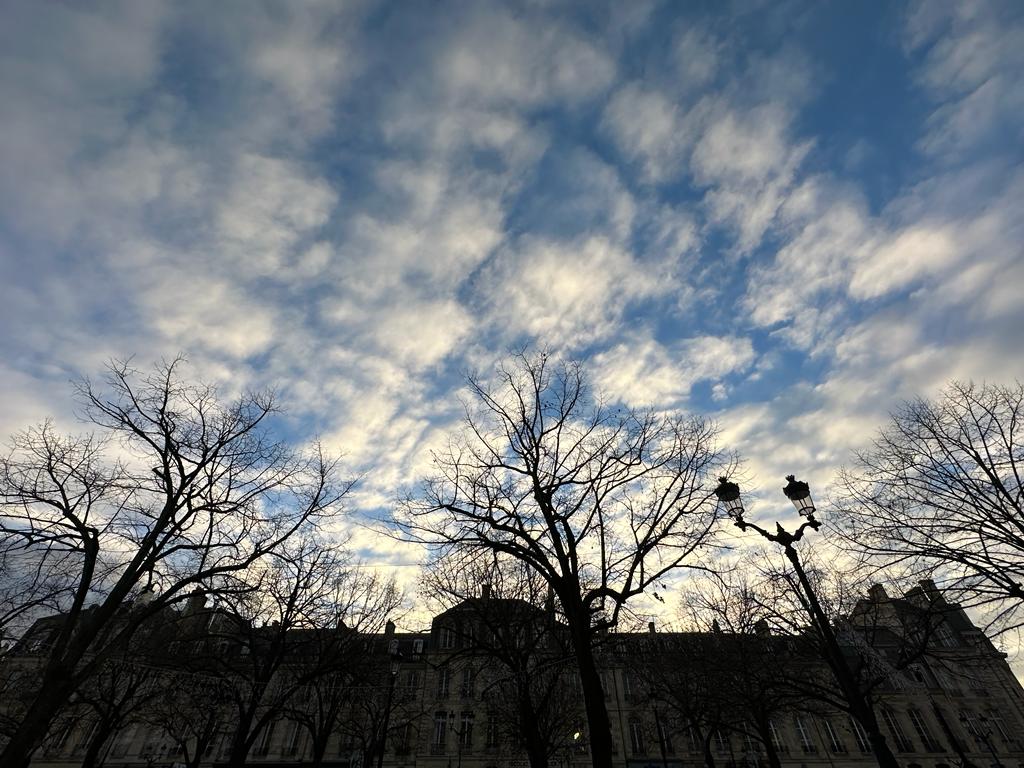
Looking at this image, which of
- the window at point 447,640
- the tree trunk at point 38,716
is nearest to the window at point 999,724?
the window at point 447,640

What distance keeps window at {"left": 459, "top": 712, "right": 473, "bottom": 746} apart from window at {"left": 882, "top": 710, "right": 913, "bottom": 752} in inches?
→ 1376

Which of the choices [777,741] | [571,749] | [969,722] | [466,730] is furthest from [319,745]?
[969,722]

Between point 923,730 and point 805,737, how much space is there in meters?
10.9

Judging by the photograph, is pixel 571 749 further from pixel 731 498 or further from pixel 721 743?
pixel 731 498

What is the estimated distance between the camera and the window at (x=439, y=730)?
38281mm

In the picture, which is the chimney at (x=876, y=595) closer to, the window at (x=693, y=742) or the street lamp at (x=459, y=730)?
the window at (x=693, y=742)

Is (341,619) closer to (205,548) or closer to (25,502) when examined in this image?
(205,548)

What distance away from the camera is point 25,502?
12867 mm

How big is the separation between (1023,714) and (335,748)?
193 feet

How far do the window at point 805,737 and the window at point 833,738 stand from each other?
1278mm

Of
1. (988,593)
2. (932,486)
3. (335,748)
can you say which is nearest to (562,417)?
(932,486)

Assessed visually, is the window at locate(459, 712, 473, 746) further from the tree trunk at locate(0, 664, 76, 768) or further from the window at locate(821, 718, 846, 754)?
the tree trunk at locate(0, 664, 76, 768)

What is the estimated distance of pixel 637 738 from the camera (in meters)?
Result: 38.9

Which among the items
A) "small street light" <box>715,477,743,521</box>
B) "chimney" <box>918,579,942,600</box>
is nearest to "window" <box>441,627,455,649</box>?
"chimney" <box>918,579,942,600</box>
